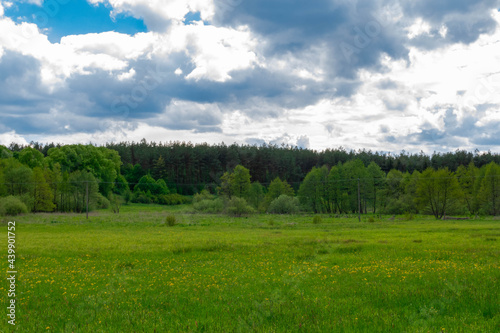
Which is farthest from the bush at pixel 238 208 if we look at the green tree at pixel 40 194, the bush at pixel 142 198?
the bush at pixel 142 198

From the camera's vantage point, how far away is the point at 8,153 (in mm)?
109938

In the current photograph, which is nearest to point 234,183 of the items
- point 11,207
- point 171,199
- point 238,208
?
point 238,208

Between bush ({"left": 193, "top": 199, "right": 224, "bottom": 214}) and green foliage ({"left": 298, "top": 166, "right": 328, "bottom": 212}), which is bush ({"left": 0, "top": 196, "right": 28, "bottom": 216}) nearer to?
bush ({"left": 193, "top": 199, "right": 224, "bottom": 214})

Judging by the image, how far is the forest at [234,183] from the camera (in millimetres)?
80938

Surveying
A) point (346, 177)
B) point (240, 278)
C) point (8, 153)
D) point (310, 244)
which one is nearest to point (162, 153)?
point (8, 153)

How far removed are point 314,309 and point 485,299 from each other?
4.87 metres

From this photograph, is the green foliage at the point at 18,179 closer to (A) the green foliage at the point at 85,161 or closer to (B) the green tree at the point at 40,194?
(B) the green tree at the point at 40,194

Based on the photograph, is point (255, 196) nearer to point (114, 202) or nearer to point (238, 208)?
point (238, 208)

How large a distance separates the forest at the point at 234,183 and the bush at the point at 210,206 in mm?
240

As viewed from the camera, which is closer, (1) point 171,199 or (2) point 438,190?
(2) point 438,190

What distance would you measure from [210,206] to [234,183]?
1418cm

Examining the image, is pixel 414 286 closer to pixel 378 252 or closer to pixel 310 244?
pixel 378 252

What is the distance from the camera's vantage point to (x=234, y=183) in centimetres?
10312

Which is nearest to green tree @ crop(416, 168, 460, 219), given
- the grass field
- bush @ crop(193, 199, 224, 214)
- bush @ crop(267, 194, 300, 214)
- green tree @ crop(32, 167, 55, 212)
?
bush @ crop(267, 194, 300, 214)
